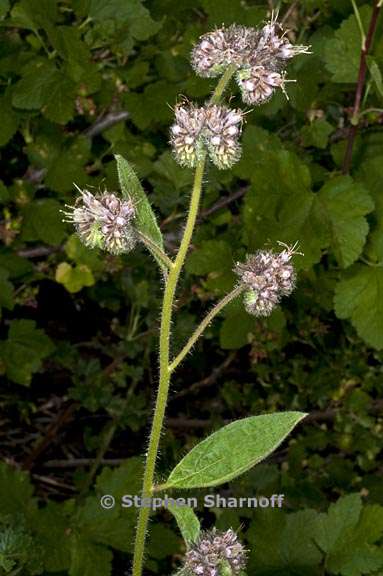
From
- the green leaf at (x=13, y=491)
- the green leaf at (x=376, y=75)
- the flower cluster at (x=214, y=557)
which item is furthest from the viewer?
the green leaf at (x=13, y=491)

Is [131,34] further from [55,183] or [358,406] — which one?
[358,406]

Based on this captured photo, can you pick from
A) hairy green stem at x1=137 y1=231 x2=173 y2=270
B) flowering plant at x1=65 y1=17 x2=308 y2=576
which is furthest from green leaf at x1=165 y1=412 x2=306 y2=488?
hairy green stem at x1=137 y1=231 x2=173 y2=270

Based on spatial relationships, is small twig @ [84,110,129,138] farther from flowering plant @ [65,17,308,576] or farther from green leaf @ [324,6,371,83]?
flowering plant @ [65,17,308,576]

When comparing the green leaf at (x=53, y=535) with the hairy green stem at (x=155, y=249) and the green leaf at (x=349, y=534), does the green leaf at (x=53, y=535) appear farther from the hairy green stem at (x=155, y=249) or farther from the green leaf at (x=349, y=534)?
the hairy green stem at (x=155, y=249)

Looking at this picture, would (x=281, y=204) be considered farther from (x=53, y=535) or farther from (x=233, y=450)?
(x=53, y=535)

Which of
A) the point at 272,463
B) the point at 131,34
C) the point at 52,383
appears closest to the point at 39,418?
the point at 52,383

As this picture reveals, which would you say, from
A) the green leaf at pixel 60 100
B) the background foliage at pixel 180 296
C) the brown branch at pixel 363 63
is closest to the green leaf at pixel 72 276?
the background foliage at pixel 180 296

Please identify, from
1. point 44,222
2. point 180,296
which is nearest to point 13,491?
point 44,222
